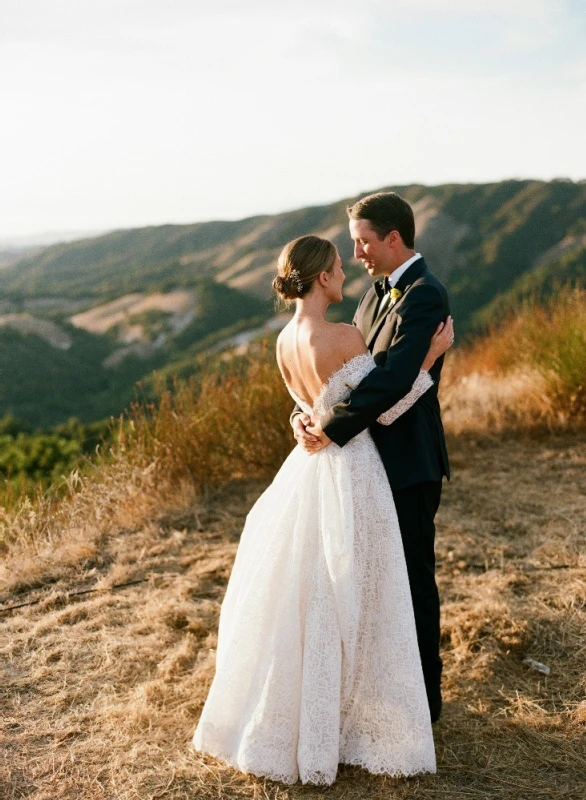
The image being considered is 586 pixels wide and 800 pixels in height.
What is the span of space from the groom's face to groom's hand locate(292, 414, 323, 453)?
63cm

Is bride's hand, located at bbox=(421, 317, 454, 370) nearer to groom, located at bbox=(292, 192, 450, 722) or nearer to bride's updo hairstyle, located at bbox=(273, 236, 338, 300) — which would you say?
groom, located at bbox=(292, 192, 450, 722)

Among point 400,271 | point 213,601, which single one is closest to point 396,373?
point 400,271

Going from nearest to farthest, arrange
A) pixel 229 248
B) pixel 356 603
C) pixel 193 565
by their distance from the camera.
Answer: pixel 356 603, pixel 193 565, pixel 229 248

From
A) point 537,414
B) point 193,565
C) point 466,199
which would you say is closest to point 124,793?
point 193,565

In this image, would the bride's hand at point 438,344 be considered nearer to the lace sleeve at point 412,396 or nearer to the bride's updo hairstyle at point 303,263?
the lace sleeve at point 412,396

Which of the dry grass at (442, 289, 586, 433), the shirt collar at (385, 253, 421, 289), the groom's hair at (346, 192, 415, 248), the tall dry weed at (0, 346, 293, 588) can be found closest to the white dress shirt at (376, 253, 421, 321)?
the shirt collar at (385, 253, 421, 289)

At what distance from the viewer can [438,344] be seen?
2.87m

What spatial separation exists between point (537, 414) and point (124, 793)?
6.28m

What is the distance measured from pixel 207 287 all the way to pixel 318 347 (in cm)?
5120

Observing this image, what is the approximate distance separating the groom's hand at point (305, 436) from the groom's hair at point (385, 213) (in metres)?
0.73

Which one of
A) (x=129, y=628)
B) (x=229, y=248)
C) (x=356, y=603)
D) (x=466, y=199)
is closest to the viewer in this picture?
(x=356, y=603)

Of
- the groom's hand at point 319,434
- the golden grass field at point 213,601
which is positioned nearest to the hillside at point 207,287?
the golden grass field at point 213,601

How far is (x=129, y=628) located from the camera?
4.39 metres

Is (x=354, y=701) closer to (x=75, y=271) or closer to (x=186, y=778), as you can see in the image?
(x=186, y=778)
